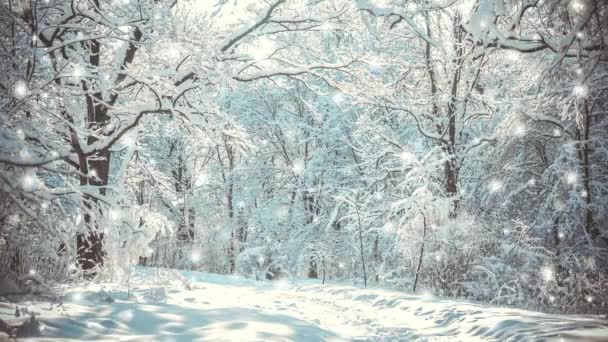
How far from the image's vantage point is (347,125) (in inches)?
710

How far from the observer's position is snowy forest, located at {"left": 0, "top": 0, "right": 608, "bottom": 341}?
4504 mm

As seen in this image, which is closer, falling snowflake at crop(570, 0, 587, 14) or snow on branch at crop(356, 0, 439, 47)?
falling snowflake at crop(570, 0, 587, 14)

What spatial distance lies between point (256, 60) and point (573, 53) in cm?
559

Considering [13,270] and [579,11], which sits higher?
[579,11]

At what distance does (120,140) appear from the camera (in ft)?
25.4

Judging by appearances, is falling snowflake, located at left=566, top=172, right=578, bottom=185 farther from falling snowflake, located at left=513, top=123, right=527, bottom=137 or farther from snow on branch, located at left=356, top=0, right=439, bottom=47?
snow on branch, located at left=356, top=0, right=439, bottom=47

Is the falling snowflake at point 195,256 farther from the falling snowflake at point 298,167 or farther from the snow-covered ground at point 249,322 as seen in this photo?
the snow-covered ground at point 249,322

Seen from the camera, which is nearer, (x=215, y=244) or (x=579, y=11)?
(x=579, y=11)

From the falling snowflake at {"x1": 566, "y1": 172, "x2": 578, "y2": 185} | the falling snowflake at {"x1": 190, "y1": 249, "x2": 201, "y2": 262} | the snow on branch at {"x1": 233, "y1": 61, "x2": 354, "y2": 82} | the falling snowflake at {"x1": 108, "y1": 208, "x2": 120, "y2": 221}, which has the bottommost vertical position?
the falling snowflake at {"x1": 190, "y1": 249, "x2": 201, "y2": 262}

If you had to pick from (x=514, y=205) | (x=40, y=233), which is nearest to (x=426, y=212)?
(x=514, y=205)

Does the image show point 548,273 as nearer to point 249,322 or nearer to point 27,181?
point 249,322

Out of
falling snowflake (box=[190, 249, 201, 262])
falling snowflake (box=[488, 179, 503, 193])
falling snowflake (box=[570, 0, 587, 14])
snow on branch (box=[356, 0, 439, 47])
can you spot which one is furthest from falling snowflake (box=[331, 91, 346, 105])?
falling snowflake (box=[570, 0, 587, 14])

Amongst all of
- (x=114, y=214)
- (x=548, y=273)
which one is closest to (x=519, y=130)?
(x=548, y=273)

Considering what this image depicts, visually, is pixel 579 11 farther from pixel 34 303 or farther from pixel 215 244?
pixel 215 244
